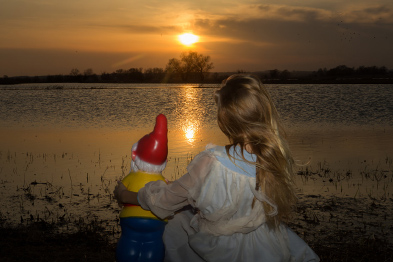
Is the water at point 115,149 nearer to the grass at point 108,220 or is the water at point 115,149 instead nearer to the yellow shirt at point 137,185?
the grass at point 108,220

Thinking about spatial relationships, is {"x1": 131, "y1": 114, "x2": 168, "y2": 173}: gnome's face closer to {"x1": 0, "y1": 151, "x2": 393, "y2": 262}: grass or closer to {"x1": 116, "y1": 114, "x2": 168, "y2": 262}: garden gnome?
{"x1": 116, "y1": 114, "x2": 168, "y2": 262}: garden gnome

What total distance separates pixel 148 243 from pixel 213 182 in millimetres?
658

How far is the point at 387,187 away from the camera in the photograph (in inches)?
337

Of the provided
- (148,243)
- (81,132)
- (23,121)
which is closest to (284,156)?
(148,243)

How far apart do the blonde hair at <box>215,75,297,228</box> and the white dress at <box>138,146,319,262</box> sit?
0.06m

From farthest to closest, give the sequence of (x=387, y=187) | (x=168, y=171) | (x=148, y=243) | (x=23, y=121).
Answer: (x=23, y=121) → (x=168, y=171) → (x=387, y=187) → (x=148, y=243)

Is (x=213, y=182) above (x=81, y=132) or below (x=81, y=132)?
above

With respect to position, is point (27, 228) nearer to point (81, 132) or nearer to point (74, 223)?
point (74, 223)

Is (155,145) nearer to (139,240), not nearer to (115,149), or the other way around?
(139,240)

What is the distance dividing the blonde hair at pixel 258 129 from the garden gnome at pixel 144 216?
0.49m

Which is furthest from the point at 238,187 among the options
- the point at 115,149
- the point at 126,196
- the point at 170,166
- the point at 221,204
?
the point at 115,149

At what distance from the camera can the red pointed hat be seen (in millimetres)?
3254

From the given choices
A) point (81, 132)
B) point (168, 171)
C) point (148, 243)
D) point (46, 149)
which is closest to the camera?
point (148, 243)

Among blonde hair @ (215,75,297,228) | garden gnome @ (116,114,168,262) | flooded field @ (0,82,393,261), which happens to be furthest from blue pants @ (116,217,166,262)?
flooded field @ (0,82,393,261)
